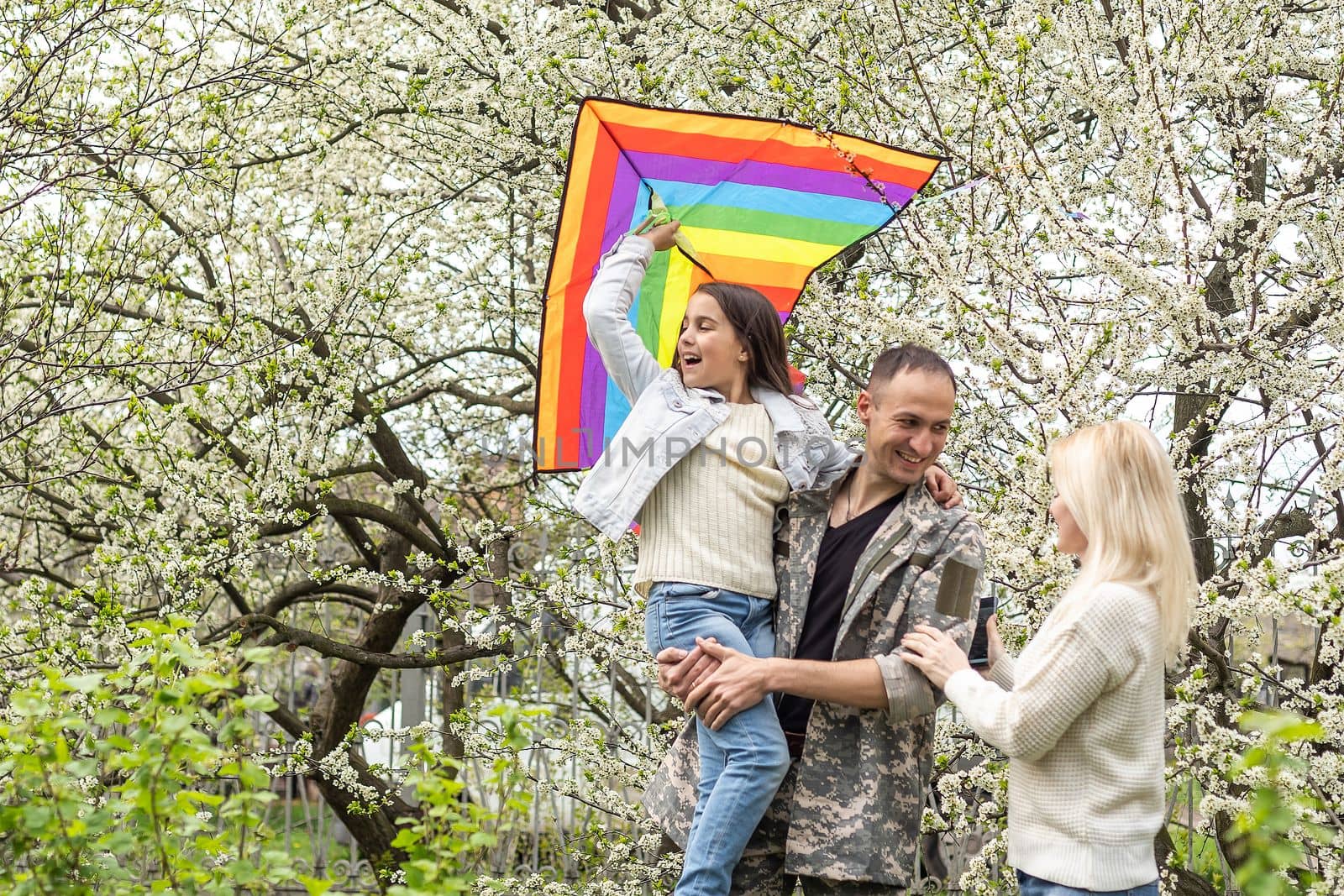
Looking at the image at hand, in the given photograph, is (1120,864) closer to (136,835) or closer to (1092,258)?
(136,835)

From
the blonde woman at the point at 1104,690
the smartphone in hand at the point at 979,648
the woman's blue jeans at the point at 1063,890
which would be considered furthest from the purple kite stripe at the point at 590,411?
the woman's blue jeans at the point at 1063,890

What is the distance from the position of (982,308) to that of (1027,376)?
0.26 metres

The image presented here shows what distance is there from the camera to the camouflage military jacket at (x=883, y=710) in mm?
2465

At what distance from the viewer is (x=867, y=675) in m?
2.45

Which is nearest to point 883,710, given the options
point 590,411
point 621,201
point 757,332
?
point 757,332

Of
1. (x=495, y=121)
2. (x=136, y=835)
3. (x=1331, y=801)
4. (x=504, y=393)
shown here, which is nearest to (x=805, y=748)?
(x=136, y=835)

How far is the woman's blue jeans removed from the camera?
2.16 meters

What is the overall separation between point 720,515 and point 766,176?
4.03 ft

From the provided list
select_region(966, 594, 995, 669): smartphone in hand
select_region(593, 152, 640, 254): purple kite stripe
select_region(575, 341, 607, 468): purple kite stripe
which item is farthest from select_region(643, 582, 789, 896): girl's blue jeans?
select_region(593, 152, 640, 254): purple kite stripe

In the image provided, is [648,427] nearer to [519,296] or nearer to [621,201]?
[621,201]

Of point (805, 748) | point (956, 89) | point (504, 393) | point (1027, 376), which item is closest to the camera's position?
point (805, 748)

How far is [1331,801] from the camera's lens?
3.29 metres

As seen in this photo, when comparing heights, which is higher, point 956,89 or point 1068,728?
point 956,89

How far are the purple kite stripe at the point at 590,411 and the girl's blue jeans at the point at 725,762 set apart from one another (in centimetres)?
85
